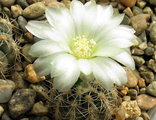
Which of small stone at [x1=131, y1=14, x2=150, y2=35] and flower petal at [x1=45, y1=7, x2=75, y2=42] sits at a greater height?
flower petal at [x1=45, y1=7, x2=75, y2=42]

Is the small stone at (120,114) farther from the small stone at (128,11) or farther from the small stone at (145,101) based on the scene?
the small stone at (128,11)

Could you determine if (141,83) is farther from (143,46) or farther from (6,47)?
(6,47)

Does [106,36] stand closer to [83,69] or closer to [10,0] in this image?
[83,69]

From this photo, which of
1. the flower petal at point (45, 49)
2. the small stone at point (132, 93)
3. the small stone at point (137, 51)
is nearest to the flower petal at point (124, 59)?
the flower petal at point (45, 49)

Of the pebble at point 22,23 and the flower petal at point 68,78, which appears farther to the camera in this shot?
the pebble at point 22,23

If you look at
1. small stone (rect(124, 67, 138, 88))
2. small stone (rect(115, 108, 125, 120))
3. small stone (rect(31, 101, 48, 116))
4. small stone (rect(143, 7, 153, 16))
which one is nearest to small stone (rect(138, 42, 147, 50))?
small stone (rect(124, 67, 138, 88))

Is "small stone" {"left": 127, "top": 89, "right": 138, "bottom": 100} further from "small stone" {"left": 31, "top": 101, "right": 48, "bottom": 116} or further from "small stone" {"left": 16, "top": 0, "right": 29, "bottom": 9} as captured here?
"small stone" {"left": 16, "top": 0, "right": 29, "bottom": 9}

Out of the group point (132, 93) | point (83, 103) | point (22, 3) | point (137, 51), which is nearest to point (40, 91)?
point (83, 103)
